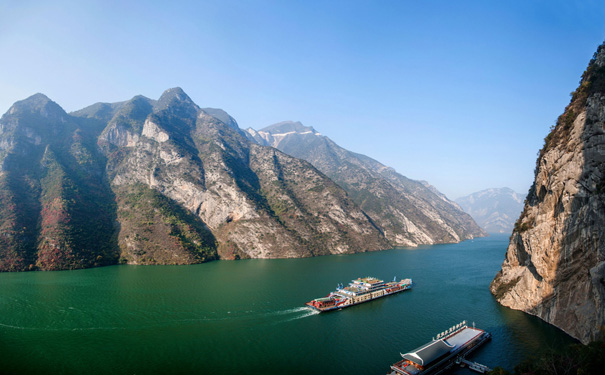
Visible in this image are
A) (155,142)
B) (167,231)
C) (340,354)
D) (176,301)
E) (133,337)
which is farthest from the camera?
(155,142)

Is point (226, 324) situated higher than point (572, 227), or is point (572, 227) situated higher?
point (572, 227)

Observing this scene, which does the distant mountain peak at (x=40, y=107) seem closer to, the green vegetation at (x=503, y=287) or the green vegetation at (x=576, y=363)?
the green vegetation at (x=503, y=287)

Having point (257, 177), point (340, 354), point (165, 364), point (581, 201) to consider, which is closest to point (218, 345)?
point (165, 364)

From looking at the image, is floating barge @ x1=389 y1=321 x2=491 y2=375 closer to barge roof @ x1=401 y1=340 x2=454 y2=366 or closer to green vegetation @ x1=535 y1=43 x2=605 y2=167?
barge roof @ x1=401 y1=340 x2=454 y2=366

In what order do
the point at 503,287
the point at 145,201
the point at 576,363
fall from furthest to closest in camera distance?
1. the point at 145,201
2. the point at 503,287
3. the point at 576,363

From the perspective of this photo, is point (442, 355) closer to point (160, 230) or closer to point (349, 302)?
point (349, 302)

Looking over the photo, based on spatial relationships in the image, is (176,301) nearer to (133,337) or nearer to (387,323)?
(133,337)

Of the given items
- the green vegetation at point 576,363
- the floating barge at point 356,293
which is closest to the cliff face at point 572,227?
the green vegetation at point 576,363

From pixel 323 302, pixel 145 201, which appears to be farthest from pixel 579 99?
pixel 145 201
